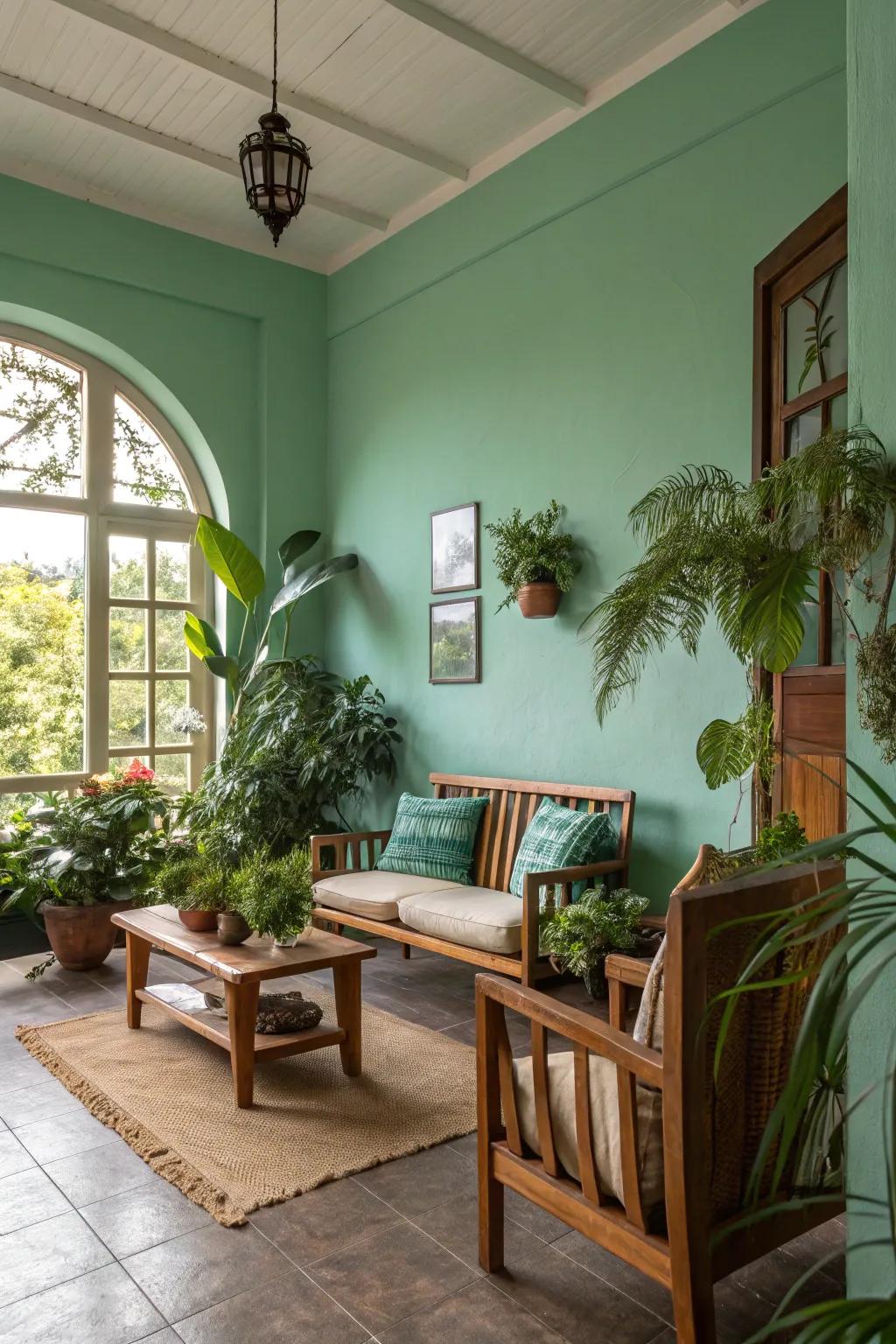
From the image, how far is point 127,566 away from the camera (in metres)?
5.93

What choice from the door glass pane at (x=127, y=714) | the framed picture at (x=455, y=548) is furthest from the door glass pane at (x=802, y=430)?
the door glass pane at (x=127, y=714)

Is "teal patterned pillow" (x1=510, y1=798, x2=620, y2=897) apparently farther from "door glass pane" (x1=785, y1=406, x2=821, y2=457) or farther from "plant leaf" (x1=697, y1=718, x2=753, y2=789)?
"door glass pane" (x1=785, y1=406, x2=821, y2=457)

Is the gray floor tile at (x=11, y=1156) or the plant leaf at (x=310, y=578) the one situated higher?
the plant leaf at (x=310, y=578)

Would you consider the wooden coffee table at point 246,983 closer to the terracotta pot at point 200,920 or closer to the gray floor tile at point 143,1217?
the terracotta pot at point 200,920

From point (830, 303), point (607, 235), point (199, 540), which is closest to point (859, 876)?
point (830, 303)

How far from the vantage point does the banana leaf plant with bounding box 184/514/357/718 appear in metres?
5.67

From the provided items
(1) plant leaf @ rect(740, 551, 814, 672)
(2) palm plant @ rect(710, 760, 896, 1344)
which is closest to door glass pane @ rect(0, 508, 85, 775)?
(1) plant leaf @ rect(740, 551, 814, 672)

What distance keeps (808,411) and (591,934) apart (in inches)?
79.5

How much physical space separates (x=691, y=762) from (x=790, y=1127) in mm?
3033

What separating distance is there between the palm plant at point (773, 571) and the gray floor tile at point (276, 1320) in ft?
5.25

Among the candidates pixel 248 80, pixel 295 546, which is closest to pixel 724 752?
pixel 295 546

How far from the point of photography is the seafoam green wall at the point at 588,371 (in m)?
3.88

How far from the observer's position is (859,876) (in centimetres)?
171

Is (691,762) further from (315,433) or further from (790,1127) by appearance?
(315,433)
